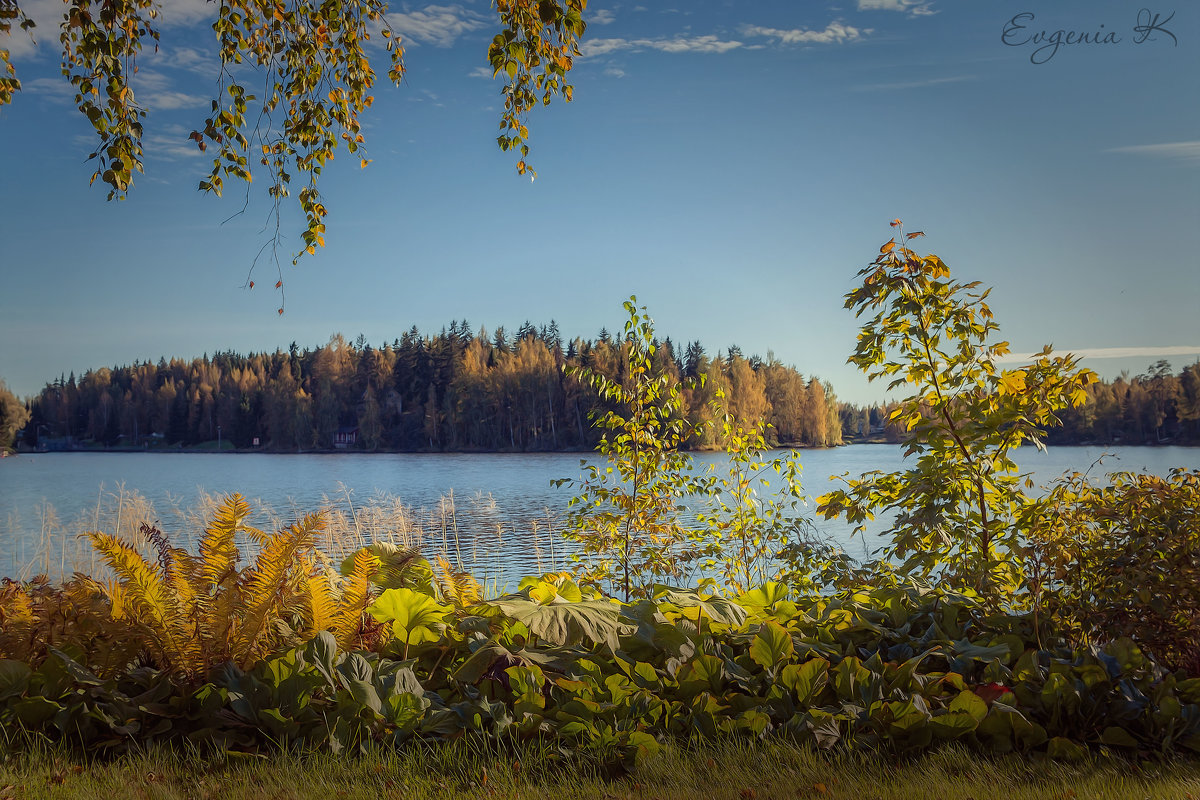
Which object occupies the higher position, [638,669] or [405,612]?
[405,612]

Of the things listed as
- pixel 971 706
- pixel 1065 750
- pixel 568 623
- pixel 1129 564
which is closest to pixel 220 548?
pixel 568 623

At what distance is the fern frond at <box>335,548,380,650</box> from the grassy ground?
51cm

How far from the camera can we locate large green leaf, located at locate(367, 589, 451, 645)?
276 cm

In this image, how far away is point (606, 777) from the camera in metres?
2.29

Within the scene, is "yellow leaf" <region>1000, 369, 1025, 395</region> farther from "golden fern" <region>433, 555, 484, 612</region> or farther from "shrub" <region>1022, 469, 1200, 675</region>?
"golden fern" <region>433, 555, 484, 612</region>

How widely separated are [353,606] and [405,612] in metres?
0.27

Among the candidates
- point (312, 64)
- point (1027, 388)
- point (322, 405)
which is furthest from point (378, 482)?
point (322, 405)

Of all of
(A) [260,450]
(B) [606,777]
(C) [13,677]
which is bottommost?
(B) [606,777]

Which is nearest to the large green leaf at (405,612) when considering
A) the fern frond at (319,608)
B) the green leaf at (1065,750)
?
the fern frond at (319,608)

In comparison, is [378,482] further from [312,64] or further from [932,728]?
[932,728]

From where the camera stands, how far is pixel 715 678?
8.73 feet

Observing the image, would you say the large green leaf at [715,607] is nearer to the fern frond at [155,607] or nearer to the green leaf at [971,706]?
the green leaf at [971,706]

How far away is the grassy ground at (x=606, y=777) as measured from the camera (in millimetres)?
2098

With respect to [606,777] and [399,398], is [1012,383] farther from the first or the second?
[399,398]
